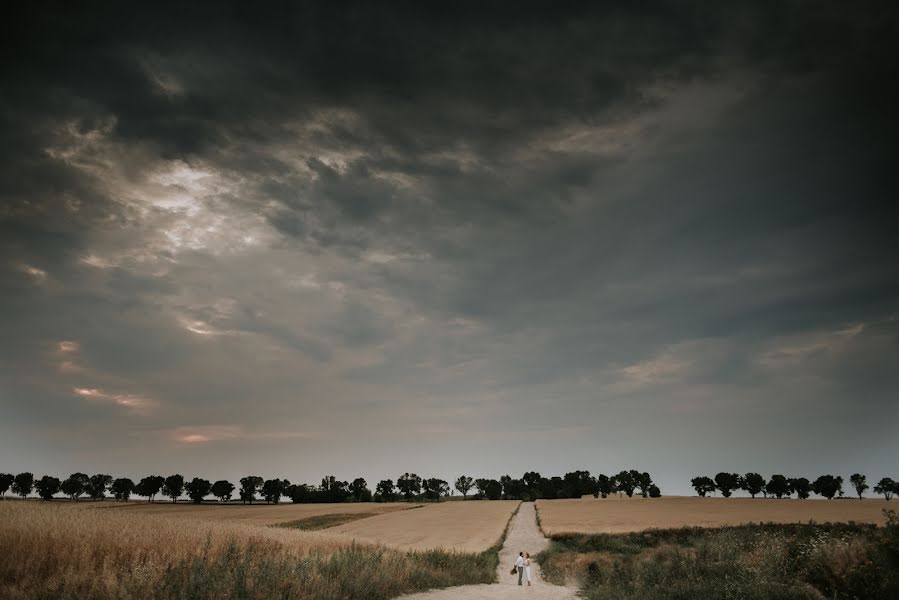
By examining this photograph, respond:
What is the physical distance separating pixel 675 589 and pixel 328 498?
536 feet

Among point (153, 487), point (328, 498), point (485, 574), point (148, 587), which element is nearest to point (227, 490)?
point (153, 487)

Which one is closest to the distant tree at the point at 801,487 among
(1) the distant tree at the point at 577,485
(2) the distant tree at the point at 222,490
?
(1) the distant tree at the point at 577,485

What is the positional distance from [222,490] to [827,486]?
721ft

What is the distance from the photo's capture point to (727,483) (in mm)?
176000

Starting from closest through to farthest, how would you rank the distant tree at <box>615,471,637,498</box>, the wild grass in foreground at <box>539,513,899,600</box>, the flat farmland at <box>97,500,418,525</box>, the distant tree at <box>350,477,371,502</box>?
the wild grass in foreground at <box>539,513,899,600</box> < the flat farmland at <box>97,500,418,525</box> < the distant tree at <box>350,477,371,502</box> < the distant tree at <box>615,471,637,498</box>

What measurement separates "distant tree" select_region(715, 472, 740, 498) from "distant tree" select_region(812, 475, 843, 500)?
26.0 metres

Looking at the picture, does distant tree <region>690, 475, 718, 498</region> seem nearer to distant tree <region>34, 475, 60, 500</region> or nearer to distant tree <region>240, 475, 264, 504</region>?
distant tree <region>240, 475, 264, 504</region>

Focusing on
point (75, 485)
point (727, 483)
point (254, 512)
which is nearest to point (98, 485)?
point (75, 485)

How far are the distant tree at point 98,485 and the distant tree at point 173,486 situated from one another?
2359 centimetres

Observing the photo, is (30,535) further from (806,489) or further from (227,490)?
(806,489)

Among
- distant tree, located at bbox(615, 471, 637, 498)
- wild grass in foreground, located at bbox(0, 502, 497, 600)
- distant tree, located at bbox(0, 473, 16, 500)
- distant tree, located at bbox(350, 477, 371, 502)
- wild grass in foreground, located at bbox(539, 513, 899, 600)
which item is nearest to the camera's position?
wild grass in foreground, located at bbox(0, 502, 497, 600)

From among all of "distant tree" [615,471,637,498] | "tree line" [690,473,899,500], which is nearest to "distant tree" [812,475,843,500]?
"tree line" [690,473,899,500]

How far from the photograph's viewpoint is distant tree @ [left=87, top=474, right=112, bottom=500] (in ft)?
543

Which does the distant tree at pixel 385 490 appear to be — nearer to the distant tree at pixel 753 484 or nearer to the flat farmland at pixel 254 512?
the flat farmland at pixel 254 512
